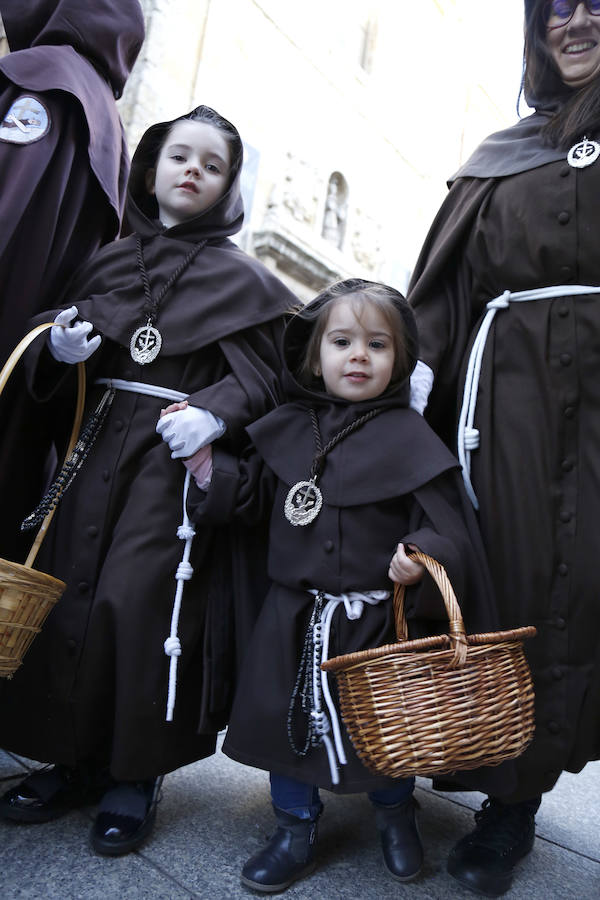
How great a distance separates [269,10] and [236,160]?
987cm

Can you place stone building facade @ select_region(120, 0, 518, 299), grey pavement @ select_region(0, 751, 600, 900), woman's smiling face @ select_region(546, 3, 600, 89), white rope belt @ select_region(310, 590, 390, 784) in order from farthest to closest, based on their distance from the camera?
1. stone building facade @ select_region(120, 0, 518, 299)
2. woman's smiling face @ select_region(546, 3, 600, 89)
3. white rope belt @ select_region(310, 590, 390, 784)
4. grey pavement @ select_region(0, 751, 600, 900)

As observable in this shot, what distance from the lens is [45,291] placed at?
241cm

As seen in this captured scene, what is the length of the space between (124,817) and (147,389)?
1206 millimetres

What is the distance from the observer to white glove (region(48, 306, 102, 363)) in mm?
2168

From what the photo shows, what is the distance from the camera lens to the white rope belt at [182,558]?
2.12 meters

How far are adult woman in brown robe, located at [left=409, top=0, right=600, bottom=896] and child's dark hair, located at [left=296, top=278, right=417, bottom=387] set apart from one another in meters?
0.14

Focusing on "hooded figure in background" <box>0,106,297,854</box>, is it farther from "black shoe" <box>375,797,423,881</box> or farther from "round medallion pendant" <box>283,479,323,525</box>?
"black shoe" <box>375,797,423,881</box>

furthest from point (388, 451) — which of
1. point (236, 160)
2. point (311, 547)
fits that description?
point (236, 160)

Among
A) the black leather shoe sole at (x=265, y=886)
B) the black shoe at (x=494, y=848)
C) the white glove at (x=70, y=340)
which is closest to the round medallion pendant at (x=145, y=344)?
the white glove at (x=70, y=340)

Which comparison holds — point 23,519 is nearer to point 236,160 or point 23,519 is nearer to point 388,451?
point 388,451

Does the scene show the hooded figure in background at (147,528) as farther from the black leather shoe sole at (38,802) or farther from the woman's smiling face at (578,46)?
the woman's smiling face at (578,46)

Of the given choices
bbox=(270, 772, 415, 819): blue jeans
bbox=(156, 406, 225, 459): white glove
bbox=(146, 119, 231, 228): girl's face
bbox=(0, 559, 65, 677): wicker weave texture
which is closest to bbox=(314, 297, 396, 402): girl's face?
bbox=(156, 406, 225, 459): white glove

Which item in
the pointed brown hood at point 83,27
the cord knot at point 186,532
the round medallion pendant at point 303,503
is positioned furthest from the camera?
the pointed brown hood at point 83,27

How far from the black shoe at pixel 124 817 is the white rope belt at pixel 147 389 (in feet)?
3.68
